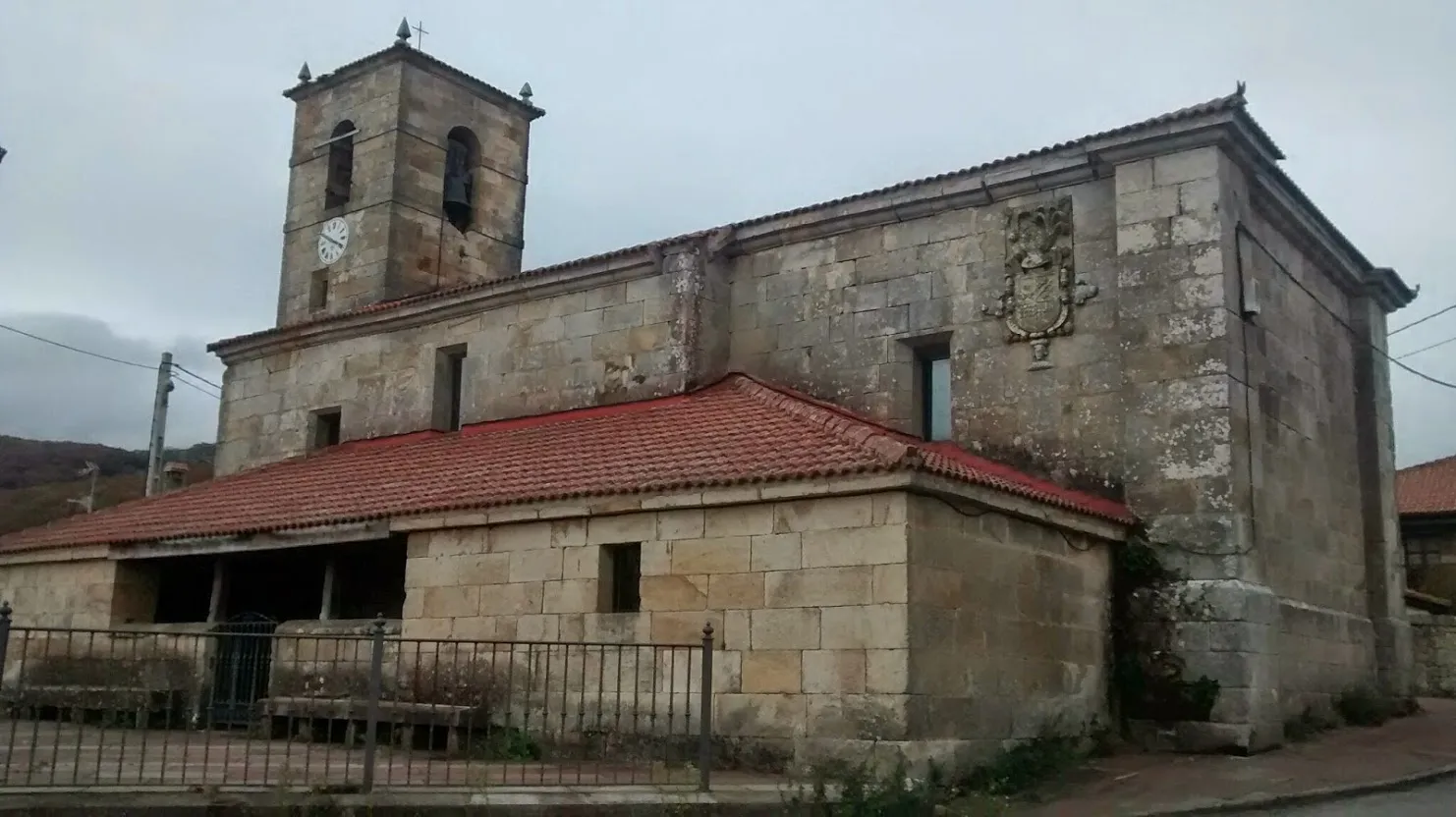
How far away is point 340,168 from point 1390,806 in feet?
63.1

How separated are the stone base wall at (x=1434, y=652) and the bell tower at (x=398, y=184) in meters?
16.4

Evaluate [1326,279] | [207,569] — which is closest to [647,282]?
[207,569]

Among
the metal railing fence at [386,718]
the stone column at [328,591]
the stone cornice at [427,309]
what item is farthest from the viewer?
the stone cornice at [427,309]

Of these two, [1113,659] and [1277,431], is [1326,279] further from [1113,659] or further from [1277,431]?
[1113,659]

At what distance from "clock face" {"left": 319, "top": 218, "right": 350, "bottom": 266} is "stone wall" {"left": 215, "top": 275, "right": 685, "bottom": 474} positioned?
2.29m

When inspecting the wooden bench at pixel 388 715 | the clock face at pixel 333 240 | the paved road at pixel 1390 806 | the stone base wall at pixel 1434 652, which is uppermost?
the clock face at pixel 333 240

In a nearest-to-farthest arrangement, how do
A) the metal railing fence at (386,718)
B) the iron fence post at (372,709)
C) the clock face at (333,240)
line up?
the iron fence post at (372,709) < the metal railing fence at (386,718) < the clock face at (333,240)

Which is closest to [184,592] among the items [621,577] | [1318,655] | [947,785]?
[621,577]

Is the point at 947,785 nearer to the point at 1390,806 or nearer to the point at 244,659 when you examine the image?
the point at 1390,806

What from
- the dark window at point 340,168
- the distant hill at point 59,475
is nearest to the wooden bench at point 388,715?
the dark window at point 340,168

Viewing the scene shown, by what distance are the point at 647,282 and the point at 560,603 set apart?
18.1ft

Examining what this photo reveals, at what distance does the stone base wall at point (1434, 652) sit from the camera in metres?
20.8

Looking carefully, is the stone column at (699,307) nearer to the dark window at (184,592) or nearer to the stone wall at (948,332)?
the stone wall at (948,332)

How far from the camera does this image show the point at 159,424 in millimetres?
27516
